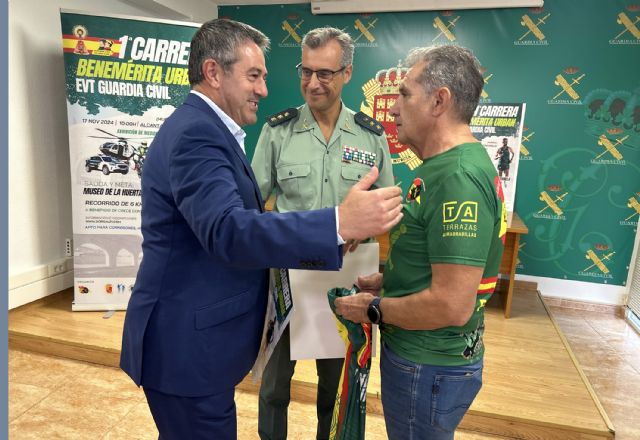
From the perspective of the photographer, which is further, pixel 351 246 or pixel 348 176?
pixel 348 176

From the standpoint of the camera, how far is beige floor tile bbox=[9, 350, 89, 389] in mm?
2600

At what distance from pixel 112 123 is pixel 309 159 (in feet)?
6.84

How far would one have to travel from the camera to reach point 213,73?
1.08 meters

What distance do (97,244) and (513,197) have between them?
11.9ft

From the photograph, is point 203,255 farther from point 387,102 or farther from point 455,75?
point 387,102

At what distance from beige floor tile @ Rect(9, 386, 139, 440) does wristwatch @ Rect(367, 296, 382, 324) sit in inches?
69.7

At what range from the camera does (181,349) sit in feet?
3.51

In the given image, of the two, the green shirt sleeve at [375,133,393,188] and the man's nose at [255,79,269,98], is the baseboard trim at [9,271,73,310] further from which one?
the man's nose at [255,79,269,98]

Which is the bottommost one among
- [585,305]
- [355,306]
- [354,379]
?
[585,305]

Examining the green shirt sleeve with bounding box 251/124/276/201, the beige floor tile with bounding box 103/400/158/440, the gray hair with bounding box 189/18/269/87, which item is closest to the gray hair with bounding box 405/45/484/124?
the gray hair with bounding box 189/18/269/87

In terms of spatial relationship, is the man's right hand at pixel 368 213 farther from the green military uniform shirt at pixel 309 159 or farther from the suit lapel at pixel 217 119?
the green military uniform shirt at pixel 309 159

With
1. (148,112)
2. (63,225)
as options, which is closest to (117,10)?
(148,112)

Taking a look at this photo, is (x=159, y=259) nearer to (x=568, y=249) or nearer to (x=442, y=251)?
(x=442, y=251)

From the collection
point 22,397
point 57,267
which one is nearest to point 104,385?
point 22,397
